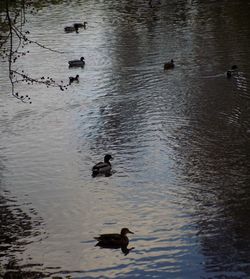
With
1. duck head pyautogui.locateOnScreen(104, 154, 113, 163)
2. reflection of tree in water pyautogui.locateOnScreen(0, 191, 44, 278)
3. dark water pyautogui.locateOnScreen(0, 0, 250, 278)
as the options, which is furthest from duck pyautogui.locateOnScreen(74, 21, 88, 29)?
reflection of tree in water pyautogui.locateOnScreen(0, 191, 44, 278)

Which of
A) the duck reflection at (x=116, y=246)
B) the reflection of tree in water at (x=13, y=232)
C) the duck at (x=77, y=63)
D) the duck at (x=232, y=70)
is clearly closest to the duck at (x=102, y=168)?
the reflection of tree in water at (x=13, y=232)

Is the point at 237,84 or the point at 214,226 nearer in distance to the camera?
the point at 214,226

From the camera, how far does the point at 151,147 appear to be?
2092 cm

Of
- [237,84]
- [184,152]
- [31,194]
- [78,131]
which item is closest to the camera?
[31,194]

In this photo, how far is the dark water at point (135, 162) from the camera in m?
14.3

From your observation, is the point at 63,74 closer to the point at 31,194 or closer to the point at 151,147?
the point at 151,147

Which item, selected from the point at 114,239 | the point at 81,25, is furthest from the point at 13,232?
the point at 81,25

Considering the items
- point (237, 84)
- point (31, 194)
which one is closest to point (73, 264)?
point (31, 194)

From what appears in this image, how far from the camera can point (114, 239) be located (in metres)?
14.4

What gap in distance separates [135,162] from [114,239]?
552 centimetres

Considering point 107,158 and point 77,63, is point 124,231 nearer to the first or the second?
point 107,158

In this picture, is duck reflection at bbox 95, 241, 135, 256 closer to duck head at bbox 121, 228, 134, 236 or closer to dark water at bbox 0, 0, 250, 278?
dark water at bbox 0, 0, 250, 278

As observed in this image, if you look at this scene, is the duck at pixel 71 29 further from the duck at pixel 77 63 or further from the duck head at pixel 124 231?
the duck head at pixel 124 231

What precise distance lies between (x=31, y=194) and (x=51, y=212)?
51.9 inches
